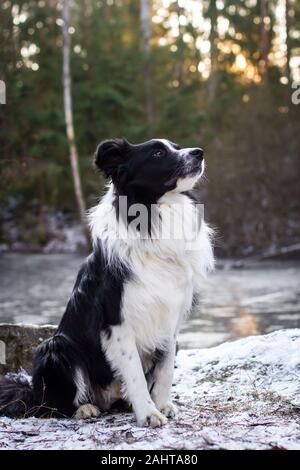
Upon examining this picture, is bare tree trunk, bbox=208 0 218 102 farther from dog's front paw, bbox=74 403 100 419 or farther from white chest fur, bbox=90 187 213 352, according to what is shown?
dog's front paw, bbox=74 403 100 419

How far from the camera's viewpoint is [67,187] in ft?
86.0

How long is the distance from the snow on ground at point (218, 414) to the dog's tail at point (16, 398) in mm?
185

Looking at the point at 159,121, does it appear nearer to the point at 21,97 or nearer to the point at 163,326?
the point at 21,97

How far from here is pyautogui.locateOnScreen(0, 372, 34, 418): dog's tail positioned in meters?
4.58

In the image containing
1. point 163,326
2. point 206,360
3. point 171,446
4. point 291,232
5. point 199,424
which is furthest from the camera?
point 291,232

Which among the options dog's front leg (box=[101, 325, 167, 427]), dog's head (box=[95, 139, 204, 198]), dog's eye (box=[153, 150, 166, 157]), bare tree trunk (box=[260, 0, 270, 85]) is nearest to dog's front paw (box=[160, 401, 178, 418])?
dog's front leg (box=[101, 325, 167, 427])

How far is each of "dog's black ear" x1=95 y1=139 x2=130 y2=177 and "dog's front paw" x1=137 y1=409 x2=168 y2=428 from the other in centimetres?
174

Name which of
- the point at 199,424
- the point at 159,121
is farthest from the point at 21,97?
the point at 199,424

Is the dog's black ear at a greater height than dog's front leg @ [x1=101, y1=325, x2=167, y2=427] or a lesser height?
greater

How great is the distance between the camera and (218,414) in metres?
4.18

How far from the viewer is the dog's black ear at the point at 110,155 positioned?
4.27 m

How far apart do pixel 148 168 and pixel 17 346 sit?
2.50m

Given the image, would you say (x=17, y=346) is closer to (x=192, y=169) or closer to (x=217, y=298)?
(x=192, y=169)

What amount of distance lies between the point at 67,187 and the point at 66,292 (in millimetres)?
13613
